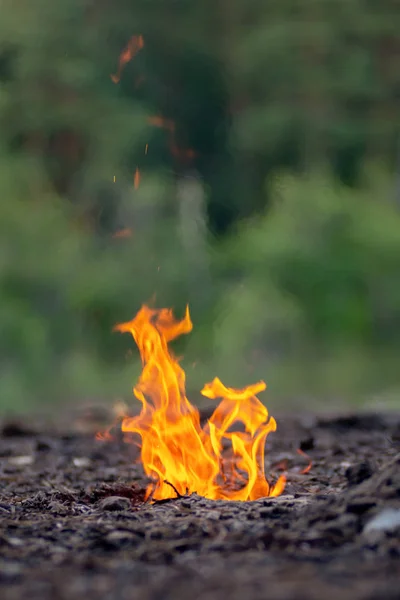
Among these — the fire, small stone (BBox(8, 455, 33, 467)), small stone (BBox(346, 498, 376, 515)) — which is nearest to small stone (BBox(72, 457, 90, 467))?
small stone (BBox(8, 455, 33, 467))

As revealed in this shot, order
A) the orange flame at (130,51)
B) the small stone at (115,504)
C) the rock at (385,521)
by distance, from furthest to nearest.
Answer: the orange flame at (130,51), the small stone at (115,504), the rock at (385,521)

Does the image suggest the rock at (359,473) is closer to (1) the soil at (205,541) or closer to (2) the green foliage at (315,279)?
(1) the soil at (205,541)


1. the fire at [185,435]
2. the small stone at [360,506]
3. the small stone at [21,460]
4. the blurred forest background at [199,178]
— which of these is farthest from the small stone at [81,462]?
the blurred forest background at [199,178]

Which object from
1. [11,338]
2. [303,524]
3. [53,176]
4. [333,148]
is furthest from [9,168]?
[303,524]

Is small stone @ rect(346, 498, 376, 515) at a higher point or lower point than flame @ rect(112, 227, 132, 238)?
lower

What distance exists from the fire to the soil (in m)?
0.19

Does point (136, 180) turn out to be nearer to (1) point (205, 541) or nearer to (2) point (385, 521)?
(1) point (205, 541)

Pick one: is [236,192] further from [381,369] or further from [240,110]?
[381,369]

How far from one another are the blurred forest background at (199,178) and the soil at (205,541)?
7516mm

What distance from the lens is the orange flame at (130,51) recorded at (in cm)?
1241

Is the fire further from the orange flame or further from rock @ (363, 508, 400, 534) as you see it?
the orange flame

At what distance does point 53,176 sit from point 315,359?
4.85m

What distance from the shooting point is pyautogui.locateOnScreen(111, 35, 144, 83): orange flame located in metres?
12.4

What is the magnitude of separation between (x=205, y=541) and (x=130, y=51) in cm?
1032
